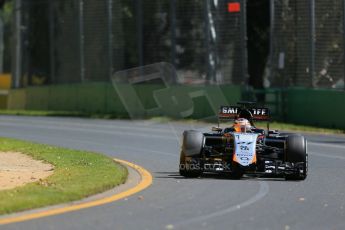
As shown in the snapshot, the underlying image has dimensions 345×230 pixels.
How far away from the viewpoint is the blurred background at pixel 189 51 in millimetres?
30172

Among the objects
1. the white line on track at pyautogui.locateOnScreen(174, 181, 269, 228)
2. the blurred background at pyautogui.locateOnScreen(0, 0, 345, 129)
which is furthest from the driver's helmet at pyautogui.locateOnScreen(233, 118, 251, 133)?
the blurred background at pyautogui.locateOnScreen(0, 0, 345, 129)

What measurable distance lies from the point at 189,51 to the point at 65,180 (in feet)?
73.8

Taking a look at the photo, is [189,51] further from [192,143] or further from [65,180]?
[65,180]

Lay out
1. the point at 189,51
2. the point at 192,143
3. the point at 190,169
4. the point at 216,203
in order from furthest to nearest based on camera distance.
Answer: the point at 189,51
the point at 192,143
the point at 190,169
the point at 216,203

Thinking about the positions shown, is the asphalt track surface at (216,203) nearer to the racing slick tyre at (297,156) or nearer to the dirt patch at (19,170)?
the racing slick tyre at (297,156)

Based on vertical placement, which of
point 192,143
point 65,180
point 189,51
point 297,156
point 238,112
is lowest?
point 65,180

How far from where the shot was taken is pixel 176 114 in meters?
32.4

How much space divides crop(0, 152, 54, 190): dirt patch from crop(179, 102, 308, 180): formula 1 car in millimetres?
2430

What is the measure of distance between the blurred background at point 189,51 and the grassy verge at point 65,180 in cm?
1244

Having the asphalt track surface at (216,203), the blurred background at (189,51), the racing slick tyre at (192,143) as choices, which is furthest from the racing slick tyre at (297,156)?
the blurred background at (189,51)

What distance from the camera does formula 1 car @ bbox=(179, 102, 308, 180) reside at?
1439 centimetres

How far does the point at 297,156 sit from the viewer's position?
1454 centimetres

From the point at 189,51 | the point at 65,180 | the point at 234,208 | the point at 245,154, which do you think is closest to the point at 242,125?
the point at 245,154

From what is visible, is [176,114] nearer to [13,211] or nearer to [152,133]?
[152,133]
